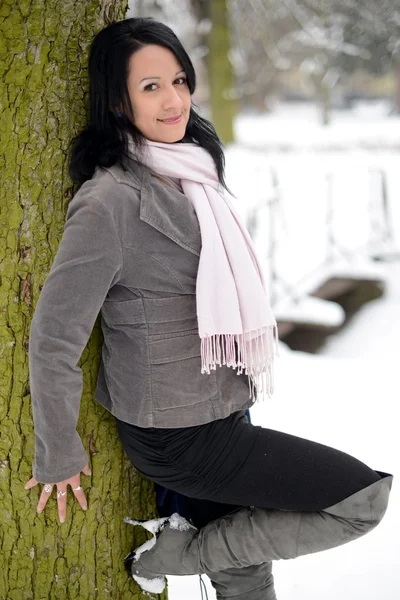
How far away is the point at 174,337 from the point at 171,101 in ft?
1.81

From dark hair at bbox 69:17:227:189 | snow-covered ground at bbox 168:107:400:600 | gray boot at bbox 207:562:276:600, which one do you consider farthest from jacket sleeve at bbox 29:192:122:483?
snow-covered ground at bbox 168:107:400:600

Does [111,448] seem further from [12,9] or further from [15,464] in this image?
[12,9]

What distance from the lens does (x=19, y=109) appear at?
1.77 meters

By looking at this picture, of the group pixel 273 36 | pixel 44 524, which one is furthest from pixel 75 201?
pixel 273 36

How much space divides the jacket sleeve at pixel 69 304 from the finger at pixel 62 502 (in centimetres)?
23

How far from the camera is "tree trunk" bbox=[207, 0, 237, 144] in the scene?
1464 cm

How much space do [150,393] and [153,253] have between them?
330 mm

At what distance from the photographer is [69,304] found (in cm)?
158

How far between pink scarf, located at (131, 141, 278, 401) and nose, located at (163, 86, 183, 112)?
0.28ft

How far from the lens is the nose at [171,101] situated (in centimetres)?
174

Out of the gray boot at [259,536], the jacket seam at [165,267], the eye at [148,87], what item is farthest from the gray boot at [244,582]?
the eye at [148,87]

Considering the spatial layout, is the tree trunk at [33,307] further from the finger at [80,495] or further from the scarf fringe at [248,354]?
the scarf fringe at [248,354]

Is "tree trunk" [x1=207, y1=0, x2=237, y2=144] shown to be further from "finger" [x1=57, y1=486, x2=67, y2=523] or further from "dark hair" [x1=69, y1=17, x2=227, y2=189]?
"finger" [x1=57, y1=486, x2=67, y2=523]

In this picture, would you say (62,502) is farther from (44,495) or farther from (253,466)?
(253,466)
